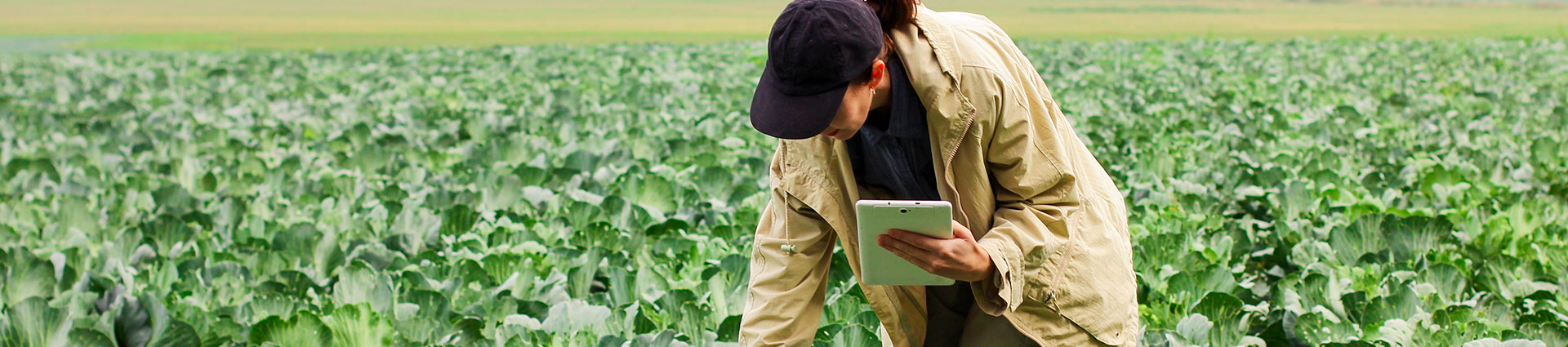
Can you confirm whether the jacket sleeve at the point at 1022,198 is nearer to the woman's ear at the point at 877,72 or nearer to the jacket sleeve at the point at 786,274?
the woman's ear at the point at 877,72

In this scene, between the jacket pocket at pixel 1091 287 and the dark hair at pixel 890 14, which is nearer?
the dark hair at pixel 890 14

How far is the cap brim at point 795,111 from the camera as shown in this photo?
154 centimetres

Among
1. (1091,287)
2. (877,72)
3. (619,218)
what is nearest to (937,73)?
(877,72)

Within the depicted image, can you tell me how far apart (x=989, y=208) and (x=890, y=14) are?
36 cm

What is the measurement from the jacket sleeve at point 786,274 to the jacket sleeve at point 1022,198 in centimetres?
28

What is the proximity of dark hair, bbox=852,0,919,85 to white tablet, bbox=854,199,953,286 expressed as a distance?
21cm

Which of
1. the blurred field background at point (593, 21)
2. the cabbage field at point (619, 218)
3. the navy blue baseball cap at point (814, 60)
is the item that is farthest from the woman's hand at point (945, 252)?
the blurred field background at point (593, 21)

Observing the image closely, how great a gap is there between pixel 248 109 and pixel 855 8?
824 centimetres

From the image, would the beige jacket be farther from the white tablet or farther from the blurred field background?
the blurred field background

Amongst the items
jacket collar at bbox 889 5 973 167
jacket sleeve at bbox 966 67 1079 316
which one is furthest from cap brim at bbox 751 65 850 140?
jacket sleeve at bbox 966 67 1079 316

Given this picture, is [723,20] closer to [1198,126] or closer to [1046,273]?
[1198,126]

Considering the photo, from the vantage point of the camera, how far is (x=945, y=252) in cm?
167

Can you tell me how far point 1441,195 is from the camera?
14.4 ft

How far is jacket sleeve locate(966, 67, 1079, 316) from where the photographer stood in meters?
1.69
